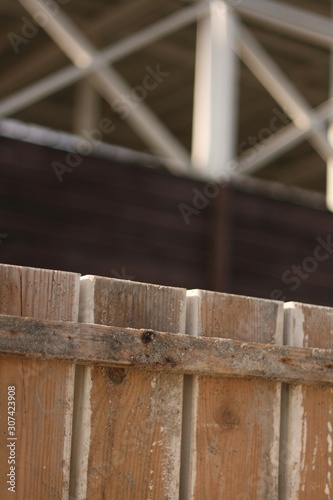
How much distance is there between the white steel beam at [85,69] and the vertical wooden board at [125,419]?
18.3 ft

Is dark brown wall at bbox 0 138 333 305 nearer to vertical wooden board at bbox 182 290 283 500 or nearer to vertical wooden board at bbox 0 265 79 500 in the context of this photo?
→ vertical wooden board at bbox 182 290 283 500

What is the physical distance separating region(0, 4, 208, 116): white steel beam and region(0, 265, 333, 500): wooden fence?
556cm

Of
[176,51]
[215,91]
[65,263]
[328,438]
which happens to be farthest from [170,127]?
[328,438]

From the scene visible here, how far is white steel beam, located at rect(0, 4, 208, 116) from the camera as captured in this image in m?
7.74

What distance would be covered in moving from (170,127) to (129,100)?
782cm

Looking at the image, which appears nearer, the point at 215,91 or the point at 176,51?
the point at 215,91

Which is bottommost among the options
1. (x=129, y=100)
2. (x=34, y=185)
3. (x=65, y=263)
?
(x=65, y=263)

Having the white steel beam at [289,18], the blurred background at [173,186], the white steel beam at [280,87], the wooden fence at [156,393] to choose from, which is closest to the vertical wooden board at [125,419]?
the wooden fence at [156,393]

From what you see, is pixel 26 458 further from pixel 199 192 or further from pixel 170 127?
pixel 170 127

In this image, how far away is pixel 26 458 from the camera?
2080 mm

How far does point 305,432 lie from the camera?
2502 millimetres

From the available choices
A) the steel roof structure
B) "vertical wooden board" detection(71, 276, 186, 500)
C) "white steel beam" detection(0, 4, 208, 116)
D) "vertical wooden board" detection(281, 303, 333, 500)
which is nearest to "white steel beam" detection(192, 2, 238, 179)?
the steel roof structure

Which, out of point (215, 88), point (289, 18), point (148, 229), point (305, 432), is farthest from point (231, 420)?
point (289, 18)

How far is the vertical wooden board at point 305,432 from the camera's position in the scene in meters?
2.48
